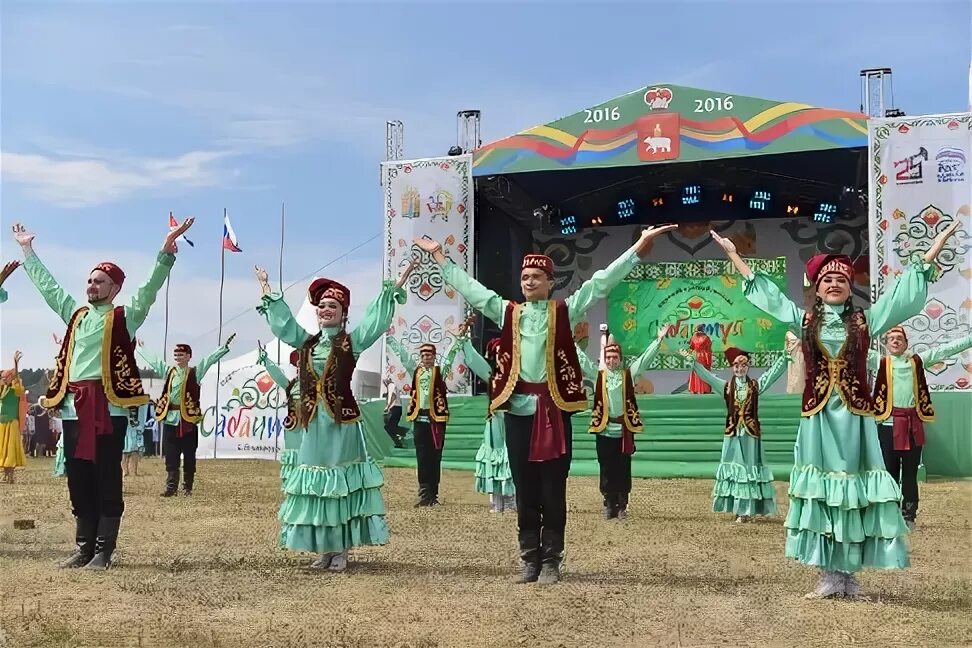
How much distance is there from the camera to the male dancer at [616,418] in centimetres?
926

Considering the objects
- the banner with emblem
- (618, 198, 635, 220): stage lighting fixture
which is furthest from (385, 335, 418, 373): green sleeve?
(618, 198, 635, 220): stage lighting fixture

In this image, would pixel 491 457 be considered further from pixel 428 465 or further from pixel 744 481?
pixel 744 481

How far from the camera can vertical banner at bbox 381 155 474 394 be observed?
18578 mm

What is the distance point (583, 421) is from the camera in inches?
678

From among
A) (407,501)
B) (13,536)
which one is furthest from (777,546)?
(13,536)

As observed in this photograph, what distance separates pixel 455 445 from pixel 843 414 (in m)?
12.8

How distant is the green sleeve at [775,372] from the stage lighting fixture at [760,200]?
11226 millimetres

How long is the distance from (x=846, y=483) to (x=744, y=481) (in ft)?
14.7

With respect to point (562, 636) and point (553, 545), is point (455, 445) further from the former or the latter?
point (562, 636)

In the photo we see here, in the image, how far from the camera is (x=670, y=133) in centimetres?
1770

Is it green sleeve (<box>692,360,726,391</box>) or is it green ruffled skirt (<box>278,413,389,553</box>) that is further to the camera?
green sleeve (<box>692,360,726,391</box>)

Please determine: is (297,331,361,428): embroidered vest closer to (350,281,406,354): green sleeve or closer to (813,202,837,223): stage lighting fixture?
(350,281,406,354): green sleeve

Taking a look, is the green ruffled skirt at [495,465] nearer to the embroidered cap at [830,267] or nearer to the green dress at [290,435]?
the green dress at [290,435]

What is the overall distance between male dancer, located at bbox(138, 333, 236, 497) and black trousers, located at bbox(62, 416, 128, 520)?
17.6 feet
